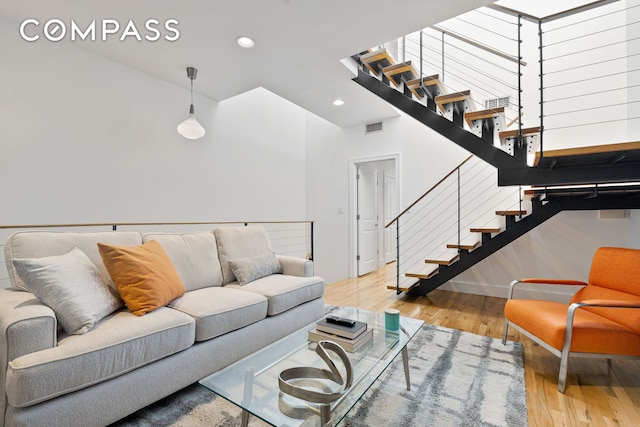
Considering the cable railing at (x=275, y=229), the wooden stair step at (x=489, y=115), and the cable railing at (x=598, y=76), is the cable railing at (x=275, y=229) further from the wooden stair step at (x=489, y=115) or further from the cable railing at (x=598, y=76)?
the cable railing at (x=598, y=76)

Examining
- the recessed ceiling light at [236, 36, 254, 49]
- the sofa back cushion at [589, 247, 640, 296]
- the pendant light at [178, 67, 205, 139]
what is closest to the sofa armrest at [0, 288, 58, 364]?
the pendant light at [178, 67, 205, 139]

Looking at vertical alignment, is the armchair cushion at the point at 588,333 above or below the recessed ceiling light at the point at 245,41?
below

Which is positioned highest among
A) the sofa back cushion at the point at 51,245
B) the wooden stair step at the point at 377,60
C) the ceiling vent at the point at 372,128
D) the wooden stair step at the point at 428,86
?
the wooden stair step at the point at 377,60

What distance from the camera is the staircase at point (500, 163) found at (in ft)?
7.23

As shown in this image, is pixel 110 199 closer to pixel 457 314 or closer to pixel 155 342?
pixel 155 342

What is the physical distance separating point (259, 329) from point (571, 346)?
201 cm

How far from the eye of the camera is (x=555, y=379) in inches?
74.0

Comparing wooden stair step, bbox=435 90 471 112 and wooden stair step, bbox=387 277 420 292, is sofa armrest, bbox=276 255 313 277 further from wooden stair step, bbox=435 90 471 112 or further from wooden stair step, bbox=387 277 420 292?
wooden stair step, bbox=435 90 471 112

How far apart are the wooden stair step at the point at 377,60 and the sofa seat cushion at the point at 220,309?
2.55 m

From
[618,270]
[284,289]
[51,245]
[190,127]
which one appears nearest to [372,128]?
[190,127]

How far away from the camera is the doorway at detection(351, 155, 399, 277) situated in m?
4.93

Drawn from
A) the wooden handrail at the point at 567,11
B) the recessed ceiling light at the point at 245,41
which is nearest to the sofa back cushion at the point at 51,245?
the recessed ceiling light at the point at 245,41

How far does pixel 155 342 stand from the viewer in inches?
61.1

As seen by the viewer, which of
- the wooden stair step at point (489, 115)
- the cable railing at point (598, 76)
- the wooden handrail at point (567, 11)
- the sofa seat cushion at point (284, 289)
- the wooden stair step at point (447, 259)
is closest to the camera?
the wooden handrail at point (567, 11)
